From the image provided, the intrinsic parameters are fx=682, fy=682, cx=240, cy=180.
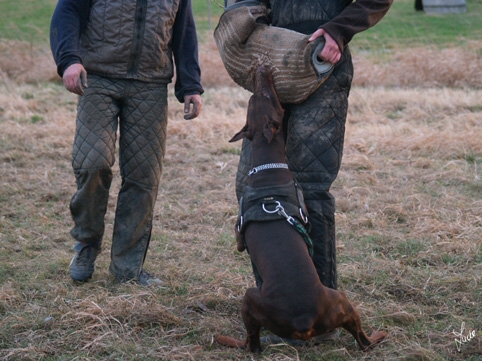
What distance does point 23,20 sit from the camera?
24.7 m

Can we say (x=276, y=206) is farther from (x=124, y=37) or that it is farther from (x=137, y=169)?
(x=124, y=37)

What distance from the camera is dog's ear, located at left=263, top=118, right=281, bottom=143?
3.51 metres

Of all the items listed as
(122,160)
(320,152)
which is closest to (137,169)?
(122,160)

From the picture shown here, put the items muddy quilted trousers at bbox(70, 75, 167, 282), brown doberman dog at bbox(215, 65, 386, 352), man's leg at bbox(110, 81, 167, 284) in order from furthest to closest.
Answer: man's leg at bbox(110, 81, 167, 284) < muddy quilted trousers at bbox(70, 75, 167, 282) < brown doberman dog at bbox(215, 65, 386, 352)

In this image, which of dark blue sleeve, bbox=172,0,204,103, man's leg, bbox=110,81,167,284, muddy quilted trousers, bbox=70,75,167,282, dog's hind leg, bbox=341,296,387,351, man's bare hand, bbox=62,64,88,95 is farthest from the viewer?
dark blue sleeve, bbox=172,0,204,103

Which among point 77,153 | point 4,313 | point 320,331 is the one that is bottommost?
point 4,313

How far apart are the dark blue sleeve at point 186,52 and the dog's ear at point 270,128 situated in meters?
1.25

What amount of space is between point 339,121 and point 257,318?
45.3 inches

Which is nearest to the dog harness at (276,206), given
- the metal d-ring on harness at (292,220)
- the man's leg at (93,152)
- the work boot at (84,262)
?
the metal d-ring on harness at (292,220)

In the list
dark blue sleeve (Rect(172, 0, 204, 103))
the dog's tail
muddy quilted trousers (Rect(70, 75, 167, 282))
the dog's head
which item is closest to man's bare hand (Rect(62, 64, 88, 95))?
muddy quilted trousers (Rect(70, 75, 167, 282))

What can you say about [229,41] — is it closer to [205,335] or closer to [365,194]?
[205,335]

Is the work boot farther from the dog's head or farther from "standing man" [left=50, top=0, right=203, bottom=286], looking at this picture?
the dog's head

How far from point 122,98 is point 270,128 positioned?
4.14 feet

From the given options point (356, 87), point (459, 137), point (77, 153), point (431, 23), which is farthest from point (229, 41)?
point (431, 23)
